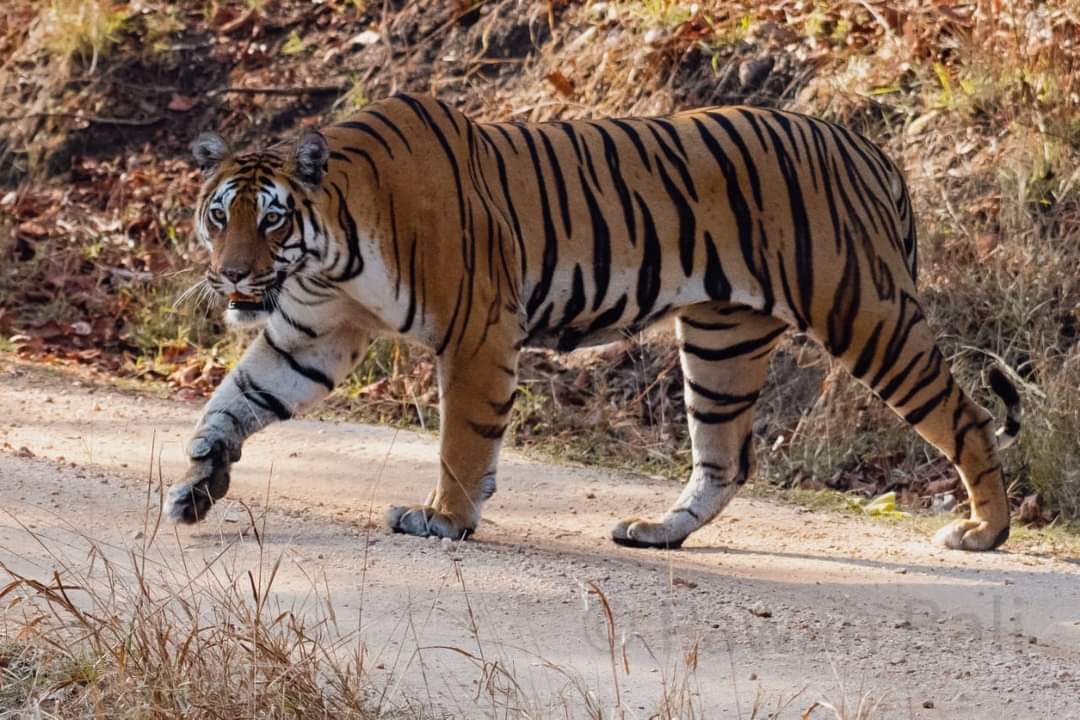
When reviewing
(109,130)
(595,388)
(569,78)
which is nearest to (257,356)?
(595,388)

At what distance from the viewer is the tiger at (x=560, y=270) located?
5676 millimetres

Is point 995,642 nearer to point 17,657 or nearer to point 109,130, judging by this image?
point 17,657

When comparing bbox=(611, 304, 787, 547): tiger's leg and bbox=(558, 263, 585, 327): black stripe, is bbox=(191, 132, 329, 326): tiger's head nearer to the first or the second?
bbox=(558, 263, 585, 327): black stripe

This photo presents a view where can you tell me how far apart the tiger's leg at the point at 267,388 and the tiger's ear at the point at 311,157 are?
1.98 feet

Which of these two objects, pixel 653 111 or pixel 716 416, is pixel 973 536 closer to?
pixel 716 416

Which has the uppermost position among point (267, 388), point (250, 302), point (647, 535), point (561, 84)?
point (561, 84)

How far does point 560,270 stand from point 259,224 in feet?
3.62

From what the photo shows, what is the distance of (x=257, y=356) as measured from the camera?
600 cm

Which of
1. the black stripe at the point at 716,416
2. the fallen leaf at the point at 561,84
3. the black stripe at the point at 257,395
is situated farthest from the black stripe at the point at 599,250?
the fallen leaf at the point at 561,84

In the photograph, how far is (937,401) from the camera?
623 centimetres

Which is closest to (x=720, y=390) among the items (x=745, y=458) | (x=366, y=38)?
(x=745, y=458)

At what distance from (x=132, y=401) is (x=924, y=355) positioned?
13.6 feet

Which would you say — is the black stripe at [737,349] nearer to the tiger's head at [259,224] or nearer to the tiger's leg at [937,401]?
the tiger's leg at [937,401]

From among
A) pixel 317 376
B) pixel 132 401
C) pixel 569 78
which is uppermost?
pixel 569 78
